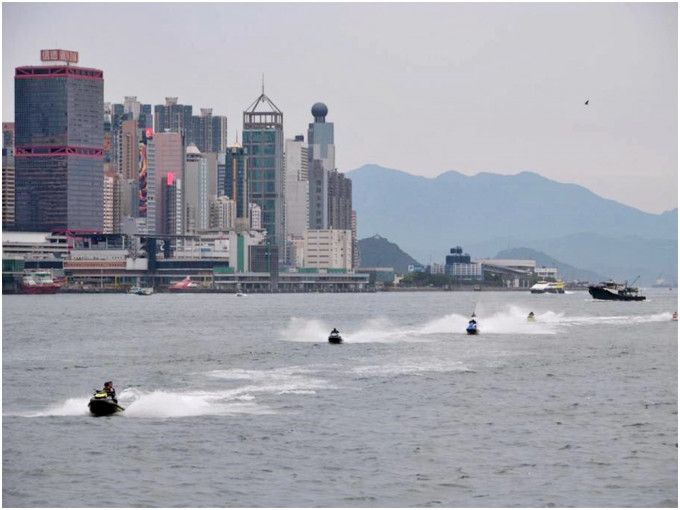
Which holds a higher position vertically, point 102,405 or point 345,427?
point 102,405

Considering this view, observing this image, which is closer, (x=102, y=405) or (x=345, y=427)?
(x=345, y=427)

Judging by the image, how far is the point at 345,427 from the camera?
66312 millimetres

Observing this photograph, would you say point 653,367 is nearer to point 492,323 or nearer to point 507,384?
point 507,384

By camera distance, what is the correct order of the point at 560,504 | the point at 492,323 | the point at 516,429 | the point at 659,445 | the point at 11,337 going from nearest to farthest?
the point at 560,504
the point at 659,445
the point at 516,429
the point at 11,337
the point at 492,323

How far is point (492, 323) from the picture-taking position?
169500 millimetres

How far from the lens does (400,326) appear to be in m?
164

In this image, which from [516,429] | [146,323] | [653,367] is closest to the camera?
[516,429]

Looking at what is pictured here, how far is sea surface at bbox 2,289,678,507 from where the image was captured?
2026 inches

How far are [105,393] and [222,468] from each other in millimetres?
16373

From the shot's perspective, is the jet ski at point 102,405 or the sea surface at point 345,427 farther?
the jet ski at point 102,405

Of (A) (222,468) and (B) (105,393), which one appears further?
(B) (105,393)

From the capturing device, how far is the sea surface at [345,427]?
51.5 m

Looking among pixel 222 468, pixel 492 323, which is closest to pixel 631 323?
pixel 492 323

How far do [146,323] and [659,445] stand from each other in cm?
12637
